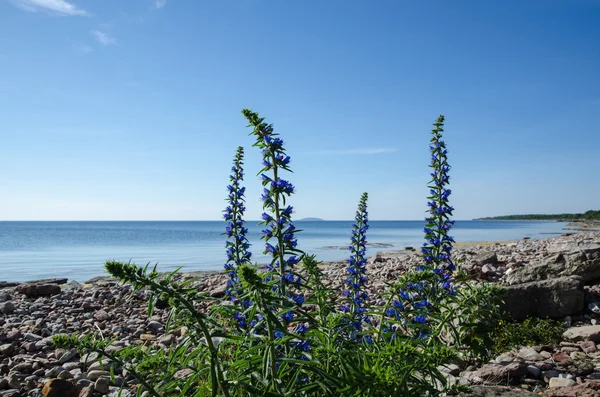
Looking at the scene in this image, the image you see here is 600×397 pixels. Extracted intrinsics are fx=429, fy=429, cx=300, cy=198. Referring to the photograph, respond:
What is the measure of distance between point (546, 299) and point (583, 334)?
124 cm

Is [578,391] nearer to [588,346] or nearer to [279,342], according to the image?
[588,346]

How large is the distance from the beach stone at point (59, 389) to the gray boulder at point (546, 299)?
21.2ft

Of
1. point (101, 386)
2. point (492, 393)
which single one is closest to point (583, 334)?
point (492, 393)

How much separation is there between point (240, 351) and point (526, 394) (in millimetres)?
2424

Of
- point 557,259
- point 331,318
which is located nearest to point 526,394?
point 331,318

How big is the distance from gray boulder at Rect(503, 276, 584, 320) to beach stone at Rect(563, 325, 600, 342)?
905 millimetres

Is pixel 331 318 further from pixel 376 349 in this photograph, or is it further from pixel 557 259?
pixel 557 259

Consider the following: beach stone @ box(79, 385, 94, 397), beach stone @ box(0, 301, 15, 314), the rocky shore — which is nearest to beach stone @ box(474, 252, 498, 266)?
the rocky shore

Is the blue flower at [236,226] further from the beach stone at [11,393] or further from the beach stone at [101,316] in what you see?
the beach stone at [101,316]

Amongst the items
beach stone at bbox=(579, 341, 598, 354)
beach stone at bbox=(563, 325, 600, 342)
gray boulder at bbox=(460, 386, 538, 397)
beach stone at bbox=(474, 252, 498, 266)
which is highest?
beach stone at bbox=(474, 252, 498, 266)

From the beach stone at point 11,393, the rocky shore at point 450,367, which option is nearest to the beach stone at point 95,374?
the rocky shore at point 450,367

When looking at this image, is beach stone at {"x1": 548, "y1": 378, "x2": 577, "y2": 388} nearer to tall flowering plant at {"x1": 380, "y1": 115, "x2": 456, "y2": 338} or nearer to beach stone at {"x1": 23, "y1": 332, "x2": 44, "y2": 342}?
tall flowering plant at {"x1": 380, "y1": 115, "x2": 456, "y2": 338}

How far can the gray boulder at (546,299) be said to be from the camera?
7.13m

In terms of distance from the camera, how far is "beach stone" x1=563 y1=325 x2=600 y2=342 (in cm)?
588
